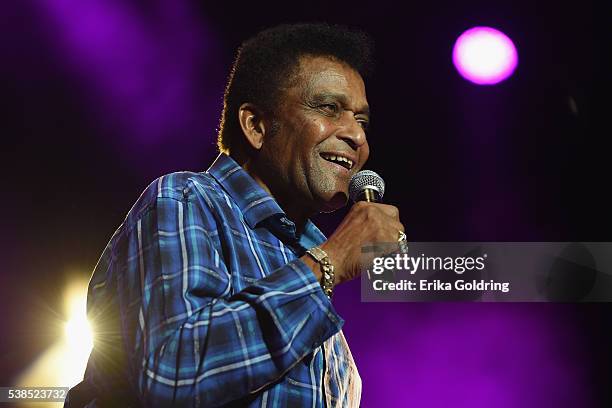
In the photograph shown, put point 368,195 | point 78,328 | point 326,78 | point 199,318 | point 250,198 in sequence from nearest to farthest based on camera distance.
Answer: point 199,318 < point 250,198 < point 368,195 < point 326,78 < point 78,328

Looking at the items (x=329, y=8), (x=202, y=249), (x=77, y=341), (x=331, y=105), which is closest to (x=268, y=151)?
(x=331, y=105)

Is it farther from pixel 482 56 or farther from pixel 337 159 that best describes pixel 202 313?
pixel 482 56

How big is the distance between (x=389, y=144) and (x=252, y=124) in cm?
227

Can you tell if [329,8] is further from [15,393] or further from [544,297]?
[15,393]

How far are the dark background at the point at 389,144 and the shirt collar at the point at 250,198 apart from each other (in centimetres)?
239

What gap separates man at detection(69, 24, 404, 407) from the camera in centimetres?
117

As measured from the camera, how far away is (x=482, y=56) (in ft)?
12.5

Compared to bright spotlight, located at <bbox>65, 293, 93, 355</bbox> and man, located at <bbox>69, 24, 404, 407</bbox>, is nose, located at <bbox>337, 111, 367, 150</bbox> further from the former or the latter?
bright spotlight, located at <bbox>65, 293, 93, 355</bbox>

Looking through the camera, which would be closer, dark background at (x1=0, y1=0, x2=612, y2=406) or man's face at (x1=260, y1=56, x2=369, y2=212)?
man's face at (x1=260, y1=56, x2=369, y2=212)

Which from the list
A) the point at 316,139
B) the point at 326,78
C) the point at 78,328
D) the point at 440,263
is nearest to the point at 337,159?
the point at 316,139

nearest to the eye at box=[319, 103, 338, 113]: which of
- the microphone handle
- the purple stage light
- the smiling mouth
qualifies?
the smiling mouth

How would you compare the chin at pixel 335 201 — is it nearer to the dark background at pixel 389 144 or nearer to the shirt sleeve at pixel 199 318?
the shirt sleeve at pixel 199 318

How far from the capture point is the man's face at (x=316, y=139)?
68.6 inches

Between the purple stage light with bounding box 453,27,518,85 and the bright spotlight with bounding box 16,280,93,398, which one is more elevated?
the purple stage light with bounding box 453,27,518,85
